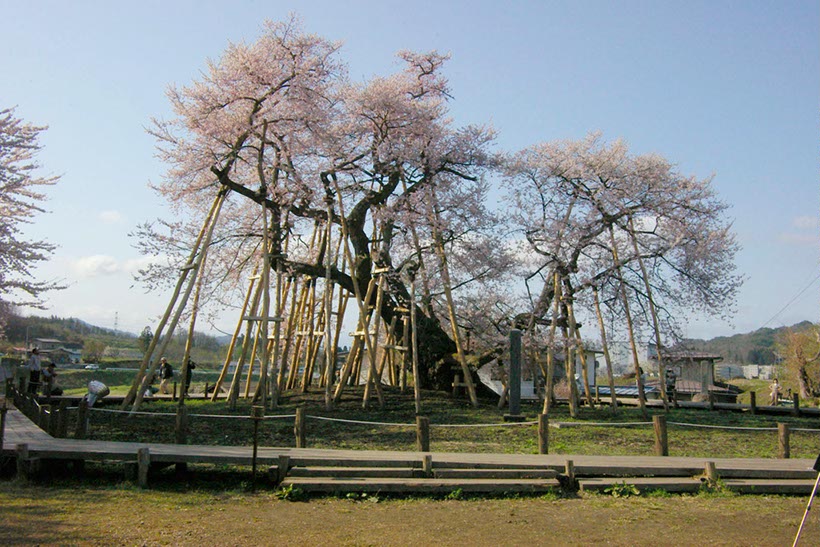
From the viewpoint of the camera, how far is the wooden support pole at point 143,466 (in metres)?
9.95

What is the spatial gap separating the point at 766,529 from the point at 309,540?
5.42 m

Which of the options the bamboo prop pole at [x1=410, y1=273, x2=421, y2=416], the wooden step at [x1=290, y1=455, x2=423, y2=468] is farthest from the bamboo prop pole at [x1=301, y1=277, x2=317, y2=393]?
the wooden step at [x1=290, y1=455, x2=423, y2=468]

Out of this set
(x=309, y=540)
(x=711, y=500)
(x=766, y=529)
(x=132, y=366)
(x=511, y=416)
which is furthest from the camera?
(x=132, y=366)

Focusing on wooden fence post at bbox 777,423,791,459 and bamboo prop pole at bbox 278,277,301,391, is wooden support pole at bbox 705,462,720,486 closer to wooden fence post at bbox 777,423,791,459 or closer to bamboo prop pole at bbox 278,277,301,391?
wooden fence post at bbox 777,423,791,459

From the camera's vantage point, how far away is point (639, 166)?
69.2 ft

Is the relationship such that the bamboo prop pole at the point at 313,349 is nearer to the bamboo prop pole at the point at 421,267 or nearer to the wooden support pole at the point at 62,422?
the bamboo prop pole at the point at 421,267

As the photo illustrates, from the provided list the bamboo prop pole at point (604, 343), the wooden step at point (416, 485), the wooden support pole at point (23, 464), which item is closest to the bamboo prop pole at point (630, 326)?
the bamboo prop pole at point (604, 343)

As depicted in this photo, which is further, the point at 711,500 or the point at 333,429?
the point at 333,429

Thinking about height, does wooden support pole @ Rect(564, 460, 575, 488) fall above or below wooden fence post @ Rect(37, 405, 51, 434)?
below

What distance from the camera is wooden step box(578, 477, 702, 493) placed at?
1012cm

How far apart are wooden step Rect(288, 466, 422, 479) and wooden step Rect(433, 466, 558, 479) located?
412 millimetres

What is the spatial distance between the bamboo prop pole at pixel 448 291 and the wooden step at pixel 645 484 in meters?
8.37

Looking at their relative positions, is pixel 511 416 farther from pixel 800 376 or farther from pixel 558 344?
pixel 800 376

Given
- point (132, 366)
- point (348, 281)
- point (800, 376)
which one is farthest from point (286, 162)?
point (132, 366)
